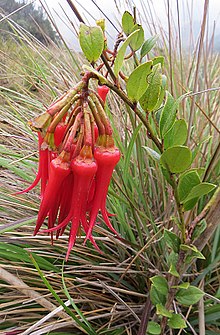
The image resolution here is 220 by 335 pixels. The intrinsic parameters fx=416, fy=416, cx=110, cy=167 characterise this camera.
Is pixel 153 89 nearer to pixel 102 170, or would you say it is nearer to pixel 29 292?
pixel 102 170

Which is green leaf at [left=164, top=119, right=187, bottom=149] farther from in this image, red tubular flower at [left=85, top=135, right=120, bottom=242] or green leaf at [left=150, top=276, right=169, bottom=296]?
green leaf at [left=150, top=276, right=169, bottom=296]

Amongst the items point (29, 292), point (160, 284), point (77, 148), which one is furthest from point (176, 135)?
point (29, 292)

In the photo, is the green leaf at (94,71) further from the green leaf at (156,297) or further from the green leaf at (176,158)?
the green leaf at (156,297)

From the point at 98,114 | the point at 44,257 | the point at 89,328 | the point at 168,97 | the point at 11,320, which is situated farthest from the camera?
the point at 44,257

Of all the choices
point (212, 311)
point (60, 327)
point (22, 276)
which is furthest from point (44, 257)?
point (212, 311)

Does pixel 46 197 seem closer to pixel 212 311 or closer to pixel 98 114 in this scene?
pixel 98 114

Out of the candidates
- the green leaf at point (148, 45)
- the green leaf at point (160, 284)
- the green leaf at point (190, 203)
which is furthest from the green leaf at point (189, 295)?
the green leaf at point (148, 45)
